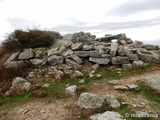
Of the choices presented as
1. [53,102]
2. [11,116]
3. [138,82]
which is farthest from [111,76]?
[11,116]

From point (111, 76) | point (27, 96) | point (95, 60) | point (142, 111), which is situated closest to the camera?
point (142, 111)

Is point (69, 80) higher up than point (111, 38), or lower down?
lower down

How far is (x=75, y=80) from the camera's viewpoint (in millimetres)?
10609

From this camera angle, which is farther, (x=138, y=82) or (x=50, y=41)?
(x=50, y=41)

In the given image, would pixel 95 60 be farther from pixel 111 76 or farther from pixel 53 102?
pixel 53 102

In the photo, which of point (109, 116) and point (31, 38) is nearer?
point (109, 116)

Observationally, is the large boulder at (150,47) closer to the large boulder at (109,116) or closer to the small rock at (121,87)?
the small rock at (121,87)

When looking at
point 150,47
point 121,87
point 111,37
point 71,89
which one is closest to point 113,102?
point 121,87

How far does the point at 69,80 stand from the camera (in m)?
10.6

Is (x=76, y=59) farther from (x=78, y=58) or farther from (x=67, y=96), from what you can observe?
(x=67, y=96)

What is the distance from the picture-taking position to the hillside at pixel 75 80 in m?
7.66

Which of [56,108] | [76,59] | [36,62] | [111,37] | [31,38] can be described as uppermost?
[31,38]

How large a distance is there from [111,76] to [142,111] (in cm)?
383

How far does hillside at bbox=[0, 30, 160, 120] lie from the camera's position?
766 centimetres
